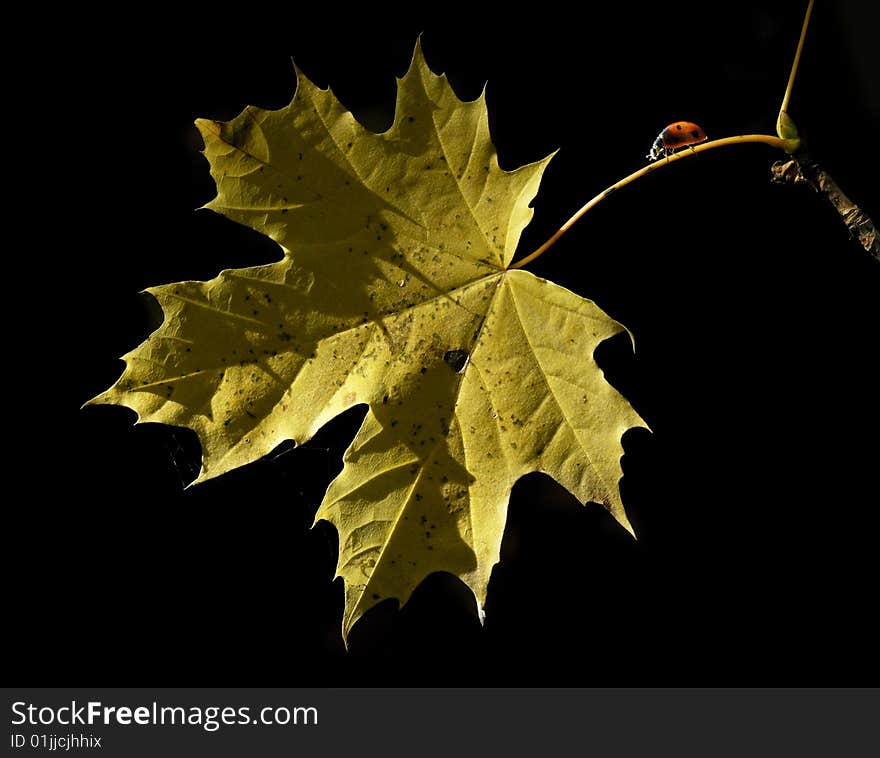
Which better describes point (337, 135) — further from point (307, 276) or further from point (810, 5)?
point (810, 5)

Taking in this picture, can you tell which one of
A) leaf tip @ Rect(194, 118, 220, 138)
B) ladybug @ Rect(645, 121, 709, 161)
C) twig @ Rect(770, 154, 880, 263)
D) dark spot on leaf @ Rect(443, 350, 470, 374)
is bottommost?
dark spot on leaf @ Rect(443, 350, 470, 374)

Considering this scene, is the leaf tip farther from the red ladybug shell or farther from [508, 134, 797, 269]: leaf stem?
the red ladybug shell

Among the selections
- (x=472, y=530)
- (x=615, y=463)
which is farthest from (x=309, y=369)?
(x=615, y=463)

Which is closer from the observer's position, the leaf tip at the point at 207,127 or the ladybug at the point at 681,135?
the leaf tip at the point at 207,127

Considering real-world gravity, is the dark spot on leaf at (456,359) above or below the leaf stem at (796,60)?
below

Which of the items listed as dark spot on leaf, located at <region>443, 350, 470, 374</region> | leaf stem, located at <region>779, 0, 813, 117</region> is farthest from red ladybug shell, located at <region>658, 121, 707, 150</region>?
dark spot on leaf, located at <region>443, 350, 470, 374</region>

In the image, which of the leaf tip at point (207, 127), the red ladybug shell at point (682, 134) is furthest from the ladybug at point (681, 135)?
the leaf tip at point (207, 127)

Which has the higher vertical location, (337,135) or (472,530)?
(337,135)

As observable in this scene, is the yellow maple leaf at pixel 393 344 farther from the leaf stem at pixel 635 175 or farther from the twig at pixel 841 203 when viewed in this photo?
the twig at pixel 841 203
